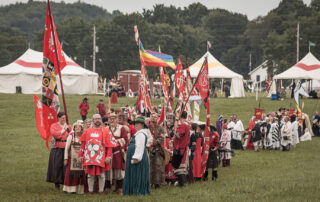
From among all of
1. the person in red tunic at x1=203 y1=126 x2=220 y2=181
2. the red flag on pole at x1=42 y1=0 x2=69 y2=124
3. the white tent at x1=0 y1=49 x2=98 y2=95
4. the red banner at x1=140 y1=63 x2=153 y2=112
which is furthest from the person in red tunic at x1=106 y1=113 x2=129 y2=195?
the white tent at x1=0 y1=49 x2=98 y2=95

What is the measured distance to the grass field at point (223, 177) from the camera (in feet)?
35.1

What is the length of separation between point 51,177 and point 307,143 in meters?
17.2

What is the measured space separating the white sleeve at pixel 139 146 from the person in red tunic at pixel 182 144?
5.98 ft

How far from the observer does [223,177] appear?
46.8ft

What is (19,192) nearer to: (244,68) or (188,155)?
(188,155)

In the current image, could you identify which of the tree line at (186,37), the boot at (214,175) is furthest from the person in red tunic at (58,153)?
the tree line at (186,37)

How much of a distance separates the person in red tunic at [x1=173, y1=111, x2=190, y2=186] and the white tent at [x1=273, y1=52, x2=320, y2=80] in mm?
31769

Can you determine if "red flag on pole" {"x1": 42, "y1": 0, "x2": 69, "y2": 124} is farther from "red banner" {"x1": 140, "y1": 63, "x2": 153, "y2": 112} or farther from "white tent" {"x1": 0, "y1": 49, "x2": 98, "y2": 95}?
"white tent" {"x1": 0, "y1": 49, "x2": 98, "y2": 95}

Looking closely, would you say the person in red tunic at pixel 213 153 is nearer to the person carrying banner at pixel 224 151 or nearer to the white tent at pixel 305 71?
the person carrying banner at pixel 224 151

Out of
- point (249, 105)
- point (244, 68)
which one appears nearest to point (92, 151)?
point (249, 105)

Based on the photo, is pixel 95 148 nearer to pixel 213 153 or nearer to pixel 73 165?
pixel 73 165

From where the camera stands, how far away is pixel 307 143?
26.0m

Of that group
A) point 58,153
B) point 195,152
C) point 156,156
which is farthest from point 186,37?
point 58,153

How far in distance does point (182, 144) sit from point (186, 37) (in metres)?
79.1
